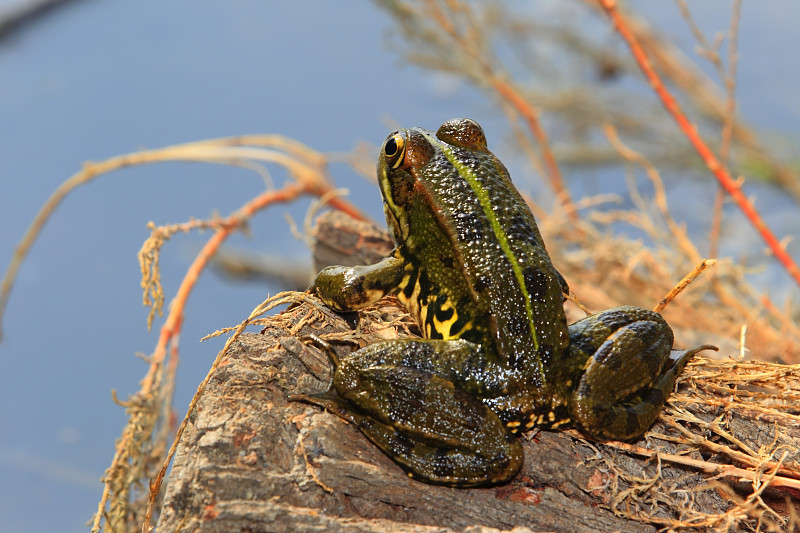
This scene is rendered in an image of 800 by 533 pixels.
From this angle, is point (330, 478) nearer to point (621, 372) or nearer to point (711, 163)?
point (621, 372)

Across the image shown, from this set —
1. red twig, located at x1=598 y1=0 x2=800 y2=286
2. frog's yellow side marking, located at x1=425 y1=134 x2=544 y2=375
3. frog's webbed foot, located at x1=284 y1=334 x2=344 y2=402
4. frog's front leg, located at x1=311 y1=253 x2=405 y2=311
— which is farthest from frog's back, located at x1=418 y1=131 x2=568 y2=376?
red twig, located at x1=598 y1=0 x2=800 y2=286

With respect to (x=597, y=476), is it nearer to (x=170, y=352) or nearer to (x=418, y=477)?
(x=418, y=477)

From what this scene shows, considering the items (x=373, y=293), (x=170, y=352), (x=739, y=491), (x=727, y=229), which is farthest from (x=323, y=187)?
(x=727, y=229)

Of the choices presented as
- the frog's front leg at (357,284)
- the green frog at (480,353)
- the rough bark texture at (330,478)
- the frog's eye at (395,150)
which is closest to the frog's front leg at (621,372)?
the green frog at (480,353)

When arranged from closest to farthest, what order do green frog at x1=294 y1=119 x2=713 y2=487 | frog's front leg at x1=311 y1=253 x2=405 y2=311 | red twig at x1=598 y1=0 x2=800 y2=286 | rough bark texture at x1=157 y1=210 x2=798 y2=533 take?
rough bark texture at x1=157 y1=210 x2=798 y2=533 < green frog at x1=294 y1=119 x2=713 y2=487 < frog's front leg at x1=311 y1=253 x2=405 y2=311 < red twig at x1=598 y1=0 x2=800 y2=286

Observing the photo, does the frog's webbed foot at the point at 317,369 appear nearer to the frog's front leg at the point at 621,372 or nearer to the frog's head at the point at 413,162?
the frog's head at the point at 413,162

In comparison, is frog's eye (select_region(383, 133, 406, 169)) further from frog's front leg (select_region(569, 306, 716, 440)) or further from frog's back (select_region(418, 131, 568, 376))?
frog's front leg (select_region(569, 306, 716, 440))
